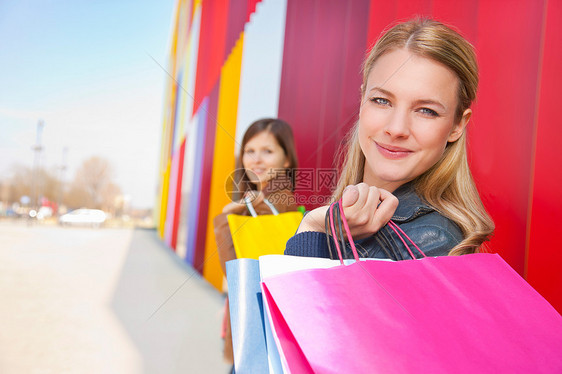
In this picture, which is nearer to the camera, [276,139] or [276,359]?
[276,359]

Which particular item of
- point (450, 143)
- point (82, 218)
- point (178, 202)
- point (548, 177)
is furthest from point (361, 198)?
point (82, 218)

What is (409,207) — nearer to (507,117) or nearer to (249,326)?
(249,326)

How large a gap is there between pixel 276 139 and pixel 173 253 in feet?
21.8

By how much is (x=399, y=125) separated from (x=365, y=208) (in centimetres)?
26

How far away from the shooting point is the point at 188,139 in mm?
6914

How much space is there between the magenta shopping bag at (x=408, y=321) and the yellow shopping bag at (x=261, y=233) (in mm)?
742

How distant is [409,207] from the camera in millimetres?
766

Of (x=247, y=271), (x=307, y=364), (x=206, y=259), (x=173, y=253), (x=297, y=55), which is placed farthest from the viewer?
(x=173, y=253)

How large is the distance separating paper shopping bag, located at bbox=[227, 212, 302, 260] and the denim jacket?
1.81 ft

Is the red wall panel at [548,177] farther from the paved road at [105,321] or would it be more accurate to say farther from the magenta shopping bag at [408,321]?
the paved road at [105,321]

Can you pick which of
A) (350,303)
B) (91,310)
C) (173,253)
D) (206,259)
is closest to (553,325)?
(350,303)

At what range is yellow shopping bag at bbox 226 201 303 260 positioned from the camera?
1258 millimetres

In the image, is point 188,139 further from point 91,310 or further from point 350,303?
point 350,303

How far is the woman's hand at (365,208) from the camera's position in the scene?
64 cm
